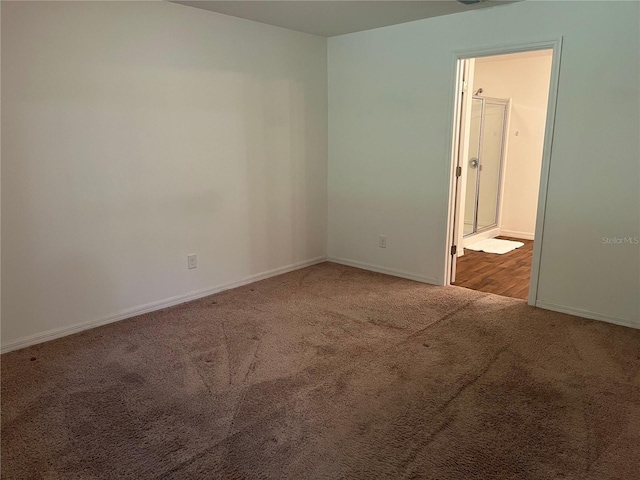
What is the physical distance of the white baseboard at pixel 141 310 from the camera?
9.56ft

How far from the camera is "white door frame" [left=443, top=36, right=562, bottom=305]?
3240 millimetres

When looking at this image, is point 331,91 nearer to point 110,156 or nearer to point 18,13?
point 110,156

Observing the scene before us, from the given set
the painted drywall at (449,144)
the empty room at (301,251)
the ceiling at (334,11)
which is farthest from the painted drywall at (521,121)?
the ceiling at (334,11)

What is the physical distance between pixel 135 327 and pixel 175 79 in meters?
1.84

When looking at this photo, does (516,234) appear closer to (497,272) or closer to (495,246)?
(495,246)

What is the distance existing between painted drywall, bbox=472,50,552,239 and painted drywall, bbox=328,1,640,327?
7.00ft

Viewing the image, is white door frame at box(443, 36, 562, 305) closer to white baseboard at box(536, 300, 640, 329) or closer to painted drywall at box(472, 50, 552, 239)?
white baseboard at box(536, 300, 640, 329)

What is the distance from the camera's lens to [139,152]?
10.7 feet

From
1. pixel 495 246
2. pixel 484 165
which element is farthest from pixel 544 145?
pixel 484 165

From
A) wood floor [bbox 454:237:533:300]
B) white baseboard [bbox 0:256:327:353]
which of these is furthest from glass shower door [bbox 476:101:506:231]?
white baseboard [bbox 0:256:327:353]

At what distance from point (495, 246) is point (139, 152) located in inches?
173

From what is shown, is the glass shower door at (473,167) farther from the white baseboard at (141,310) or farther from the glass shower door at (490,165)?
the white baseboard at (141,310)

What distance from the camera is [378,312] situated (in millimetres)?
3529

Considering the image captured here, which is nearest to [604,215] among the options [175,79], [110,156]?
[175,79]
